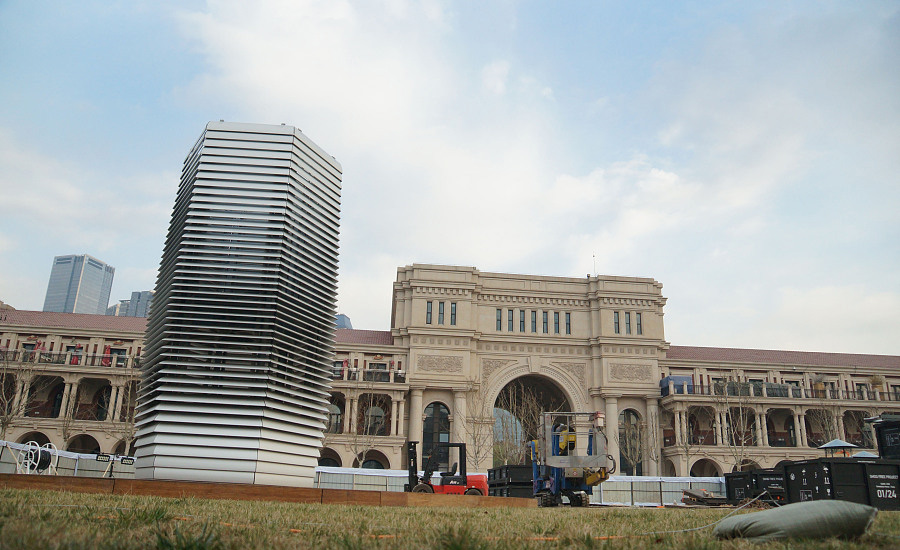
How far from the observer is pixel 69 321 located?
53844 mm

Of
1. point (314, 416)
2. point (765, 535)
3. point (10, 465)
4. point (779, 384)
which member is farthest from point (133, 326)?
point (765, 535)

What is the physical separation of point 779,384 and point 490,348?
24.0m

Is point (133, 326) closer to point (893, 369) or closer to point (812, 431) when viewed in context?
point (812, 431)

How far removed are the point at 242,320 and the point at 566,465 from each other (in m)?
12.7

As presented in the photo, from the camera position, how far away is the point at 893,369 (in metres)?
56.6

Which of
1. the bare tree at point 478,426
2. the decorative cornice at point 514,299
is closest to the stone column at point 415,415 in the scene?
the bare tree at point 478,426

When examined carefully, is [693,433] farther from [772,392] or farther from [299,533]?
[299,533]

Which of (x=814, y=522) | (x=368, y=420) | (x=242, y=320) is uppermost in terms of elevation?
(x=368, y=420)

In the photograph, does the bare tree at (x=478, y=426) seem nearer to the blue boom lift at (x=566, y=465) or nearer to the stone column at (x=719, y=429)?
the stone column at (x=719, y=429)

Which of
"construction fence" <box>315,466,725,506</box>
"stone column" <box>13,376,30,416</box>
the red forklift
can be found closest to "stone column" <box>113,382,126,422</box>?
"stone column" <box>13,376,30,416</box>

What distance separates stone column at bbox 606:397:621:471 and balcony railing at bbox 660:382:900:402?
4.29 metres

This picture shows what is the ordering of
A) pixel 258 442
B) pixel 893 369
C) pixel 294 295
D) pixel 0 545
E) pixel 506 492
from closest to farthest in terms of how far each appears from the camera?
pixel 0 545
pixel 258 442
pixel 294 295
pixel 506 492
pixel 893 369

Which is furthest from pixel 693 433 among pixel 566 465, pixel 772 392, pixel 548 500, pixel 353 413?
pixel 566 465

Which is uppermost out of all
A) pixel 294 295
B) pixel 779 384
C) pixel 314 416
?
A: pixel 779 384
